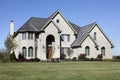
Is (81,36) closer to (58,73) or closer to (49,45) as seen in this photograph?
(49,45)

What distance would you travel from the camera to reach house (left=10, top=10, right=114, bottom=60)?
60000 millimetres

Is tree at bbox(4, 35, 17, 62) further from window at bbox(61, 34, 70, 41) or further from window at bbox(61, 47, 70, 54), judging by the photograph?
window at bbox(61, 34, 70, 41)

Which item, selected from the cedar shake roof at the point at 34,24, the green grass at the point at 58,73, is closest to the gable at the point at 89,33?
the cedar shake roof at the point at 34,24

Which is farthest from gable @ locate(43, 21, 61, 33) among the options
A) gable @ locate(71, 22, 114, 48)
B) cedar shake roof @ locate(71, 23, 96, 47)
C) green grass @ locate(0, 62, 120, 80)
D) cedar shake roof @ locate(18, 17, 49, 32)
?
green grass @ locate(0, 62, 120, 80)

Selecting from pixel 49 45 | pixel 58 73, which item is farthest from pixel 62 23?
pixel 58 73

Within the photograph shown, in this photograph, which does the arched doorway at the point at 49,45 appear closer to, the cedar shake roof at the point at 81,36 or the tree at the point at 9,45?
the cedar shake roof at the point at 81,36

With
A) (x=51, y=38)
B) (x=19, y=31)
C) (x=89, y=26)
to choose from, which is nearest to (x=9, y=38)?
(x=19, y=31)

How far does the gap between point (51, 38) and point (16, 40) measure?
290 inches

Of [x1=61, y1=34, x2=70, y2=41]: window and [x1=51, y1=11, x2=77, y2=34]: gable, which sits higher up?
[x1=51, y1=11, x2=77, y2=34]: gable

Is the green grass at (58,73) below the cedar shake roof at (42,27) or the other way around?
below

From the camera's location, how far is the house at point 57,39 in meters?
60.0

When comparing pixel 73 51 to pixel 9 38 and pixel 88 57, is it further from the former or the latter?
Answer: pixel 9 38

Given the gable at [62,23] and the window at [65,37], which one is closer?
the gable at [62,23]

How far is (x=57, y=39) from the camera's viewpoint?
6131cm
